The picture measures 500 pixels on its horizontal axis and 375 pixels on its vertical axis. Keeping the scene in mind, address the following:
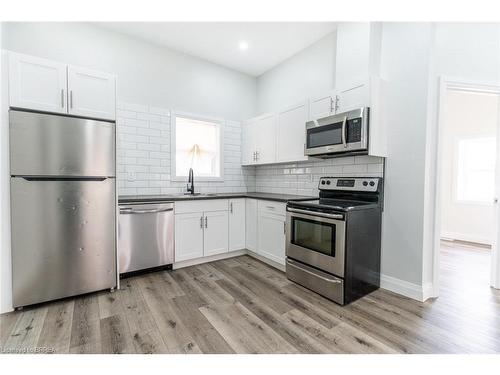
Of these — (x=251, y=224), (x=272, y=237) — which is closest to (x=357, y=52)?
(x=272, y=237)

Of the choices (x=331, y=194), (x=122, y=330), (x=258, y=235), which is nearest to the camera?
(x=122, y=330)

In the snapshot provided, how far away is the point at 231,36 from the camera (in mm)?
3184

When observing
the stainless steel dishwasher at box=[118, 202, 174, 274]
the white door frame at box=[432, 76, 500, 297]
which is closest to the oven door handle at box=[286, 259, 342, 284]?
the white door frame at box=[432, 76, 500, 297]

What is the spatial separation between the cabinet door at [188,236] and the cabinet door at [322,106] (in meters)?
1.88

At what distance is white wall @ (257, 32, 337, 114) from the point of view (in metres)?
3.22

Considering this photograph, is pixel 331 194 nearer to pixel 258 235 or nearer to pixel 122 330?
pixel 258 235

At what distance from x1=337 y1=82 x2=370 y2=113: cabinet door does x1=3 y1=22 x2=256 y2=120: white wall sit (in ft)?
6.58

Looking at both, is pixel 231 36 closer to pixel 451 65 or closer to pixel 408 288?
pixel 451 65

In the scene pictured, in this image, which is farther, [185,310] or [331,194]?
[331,194]

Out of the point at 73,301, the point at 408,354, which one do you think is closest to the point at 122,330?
the point at 73,301

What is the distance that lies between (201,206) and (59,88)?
184 centimetres
